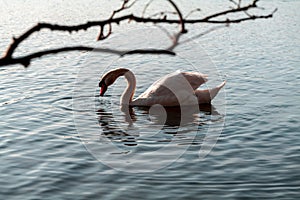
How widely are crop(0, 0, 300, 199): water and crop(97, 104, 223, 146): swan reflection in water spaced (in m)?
0.04

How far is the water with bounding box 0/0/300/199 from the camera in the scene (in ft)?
24.8

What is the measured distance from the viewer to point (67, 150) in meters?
9.32

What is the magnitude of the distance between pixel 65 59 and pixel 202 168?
39.4 ft

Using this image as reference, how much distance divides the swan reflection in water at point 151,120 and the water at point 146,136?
4cm

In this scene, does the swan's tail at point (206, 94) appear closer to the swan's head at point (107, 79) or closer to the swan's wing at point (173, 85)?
the swan's wing at point (173, 85)

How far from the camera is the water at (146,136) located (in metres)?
7.57

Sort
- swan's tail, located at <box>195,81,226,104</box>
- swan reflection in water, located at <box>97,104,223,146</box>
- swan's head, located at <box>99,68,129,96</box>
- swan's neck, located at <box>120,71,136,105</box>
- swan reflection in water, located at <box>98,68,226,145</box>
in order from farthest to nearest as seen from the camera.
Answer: swan's head, located at <box>99,68,129,96</box> < swan's tail, located at <box>195,81,226,104</box> < swan's neck, located at <box>120,71,136,105</box> < swan reflection in water, located at <box>98,68,226,145</box> < swan reflection in water, located at <box>97,104,223,146</box>

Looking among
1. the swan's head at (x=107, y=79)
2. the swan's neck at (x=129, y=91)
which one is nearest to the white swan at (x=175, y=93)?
the swan's neck at (x=129, y=91)

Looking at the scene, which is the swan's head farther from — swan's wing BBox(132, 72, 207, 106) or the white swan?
swan's wing BBox(132, 72, 207, 106)

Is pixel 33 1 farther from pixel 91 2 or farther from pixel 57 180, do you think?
pixel 57 180

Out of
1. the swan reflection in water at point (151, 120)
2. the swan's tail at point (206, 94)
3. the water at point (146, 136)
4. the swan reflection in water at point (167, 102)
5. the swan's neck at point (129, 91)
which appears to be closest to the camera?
the water at point (146, 136)

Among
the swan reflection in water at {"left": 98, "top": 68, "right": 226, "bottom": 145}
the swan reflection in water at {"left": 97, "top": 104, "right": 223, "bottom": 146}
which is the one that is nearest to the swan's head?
the swan reflection in water at {"left": 98, "top": 68, "right": 226, "bottom": 145}

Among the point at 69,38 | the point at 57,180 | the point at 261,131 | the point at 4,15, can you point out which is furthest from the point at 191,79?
the point at 4,15

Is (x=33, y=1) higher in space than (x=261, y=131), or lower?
higher
